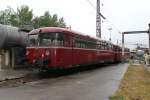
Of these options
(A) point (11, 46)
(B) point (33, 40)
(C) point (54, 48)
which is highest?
(B) point (33, 40)

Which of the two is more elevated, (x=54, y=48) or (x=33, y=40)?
(x=33, y=40)

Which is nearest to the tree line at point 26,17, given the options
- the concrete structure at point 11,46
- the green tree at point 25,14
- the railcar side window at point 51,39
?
the green tree at point 25,14

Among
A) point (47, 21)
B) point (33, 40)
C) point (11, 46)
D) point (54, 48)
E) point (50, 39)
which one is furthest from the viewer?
point (47, 21)

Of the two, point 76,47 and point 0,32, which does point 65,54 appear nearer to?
point 76,47

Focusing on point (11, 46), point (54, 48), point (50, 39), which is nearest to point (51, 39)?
point (50, 39)

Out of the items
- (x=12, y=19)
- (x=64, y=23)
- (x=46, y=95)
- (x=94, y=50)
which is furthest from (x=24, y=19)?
(x=46, y=95)

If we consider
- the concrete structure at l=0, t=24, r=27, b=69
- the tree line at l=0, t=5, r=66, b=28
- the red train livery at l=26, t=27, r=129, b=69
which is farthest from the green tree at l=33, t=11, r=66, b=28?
the red train livery at l=26, t=27, r=129, b=69

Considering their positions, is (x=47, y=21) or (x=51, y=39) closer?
(x=51, y=39)

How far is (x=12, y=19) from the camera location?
56.9m

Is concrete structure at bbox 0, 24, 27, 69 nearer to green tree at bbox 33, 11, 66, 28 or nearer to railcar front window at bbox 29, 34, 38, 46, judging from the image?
railcar front window at bbox 29, 34, 38, 46

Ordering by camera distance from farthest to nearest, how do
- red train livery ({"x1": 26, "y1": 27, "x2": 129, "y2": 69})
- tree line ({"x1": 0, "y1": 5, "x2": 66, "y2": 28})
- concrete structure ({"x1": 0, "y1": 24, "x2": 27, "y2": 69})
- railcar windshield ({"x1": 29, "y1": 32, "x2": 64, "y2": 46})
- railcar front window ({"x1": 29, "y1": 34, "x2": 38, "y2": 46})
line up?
tree line ({"x1": 0, "y1": 5, "x2": 66, "y2": 28}), concrete structure ({"x1": 0, "y1": 24, "x2": 27, "y2": 69}), railcar front window ({"x1": 29, "y1": 34, "x2": 38, "y2": 46}), railcar windshield ({"x1": 29, "y1": 32, "x2": 64, "y2": 46}), red train livery ({"x1": 26, "y1": 27, "x2": 129, "y2": 69})

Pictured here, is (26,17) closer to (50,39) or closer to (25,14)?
(25,14)

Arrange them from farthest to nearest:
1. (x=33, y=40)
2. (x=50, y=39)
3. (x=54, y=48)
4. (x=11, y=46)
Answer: (x=11, y=46)
(x=33, y=40)
(x=50, y=39)
(x=54, y=48)

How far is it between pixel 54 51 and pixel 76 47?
11.6 ft
